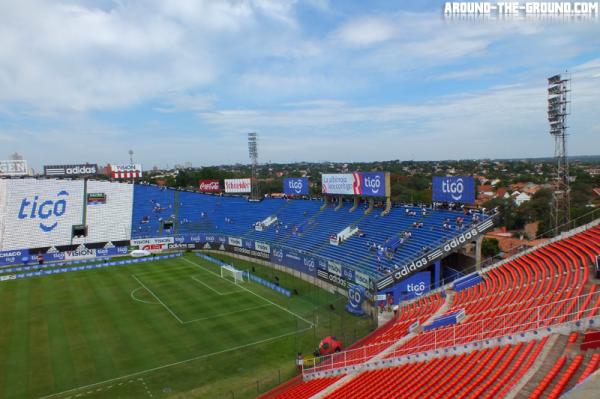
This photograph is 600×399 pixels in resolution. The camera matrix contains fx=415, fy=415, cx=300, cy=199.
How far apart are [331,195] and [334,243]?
406 inches

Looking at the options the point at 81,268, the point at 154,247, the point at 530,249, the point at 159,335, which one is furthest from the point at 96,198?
the point at 530,249

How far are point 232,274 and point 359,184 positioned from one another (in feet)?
54.8

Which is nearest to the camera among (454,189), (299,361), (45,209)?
(299,361)

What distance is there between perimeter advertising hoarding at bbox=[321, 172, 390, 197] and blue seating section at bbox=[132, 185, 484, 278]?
221 cm

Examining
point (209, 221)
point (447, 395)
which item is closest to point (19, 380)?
point (447, 395)

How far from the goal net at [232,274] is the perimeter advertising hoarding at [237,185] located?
26.7 metres

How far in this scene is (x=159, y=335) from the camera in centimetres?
2783

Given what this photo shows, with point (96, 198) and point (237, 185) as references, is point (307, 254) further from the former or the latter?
point (96, 198)

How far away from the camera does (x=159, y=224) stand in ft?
205

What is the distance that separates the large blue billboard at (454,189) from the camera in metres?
34.2

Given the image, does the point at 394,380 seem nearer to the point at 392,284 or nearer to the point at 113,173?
the point at 392,284

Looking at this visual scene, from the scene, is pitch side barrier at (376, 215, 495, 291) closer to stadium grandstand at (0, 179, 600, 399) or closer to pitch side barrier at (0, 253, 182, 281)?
stadium grandstand at (0, 179, 600, 399)

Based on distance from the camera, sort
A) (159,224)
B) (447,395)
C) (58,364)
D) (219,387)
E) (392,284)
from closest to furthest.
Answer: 1. (447,395)
2. (219,387)
3. (58,364)
4. (392,284)
5. (159,224)

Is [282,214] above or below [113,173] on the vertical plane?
below
